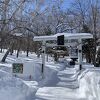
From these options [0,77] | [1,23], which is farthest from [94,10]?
[0,77]

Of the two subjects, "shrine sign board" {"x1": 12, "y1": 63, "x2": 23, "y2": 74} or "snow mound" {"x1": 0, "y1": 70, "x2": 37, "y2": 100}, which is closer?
"snow mound" {"x1": 0, "y1": 70, "x2": 37, "y2": 100}

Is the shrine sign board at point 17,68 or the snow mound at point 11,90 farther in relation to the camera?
the shrine sign board at point 17,68

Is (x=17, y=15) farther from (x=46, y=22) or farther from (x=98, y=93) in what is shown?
(x=46, y=22)

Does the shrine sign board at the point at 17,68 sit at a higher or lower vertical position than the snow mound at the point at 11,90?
higher

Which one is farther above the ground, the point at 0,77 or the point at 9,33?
the point at 9,33

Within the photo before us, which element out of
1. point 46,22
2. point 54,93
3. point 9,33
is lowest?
point 54,93

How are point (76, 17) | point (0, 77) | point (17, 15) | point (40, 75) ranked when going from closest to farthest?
point (0, 77)
point (40, 75)
point (17, 15)
point (76, 17)

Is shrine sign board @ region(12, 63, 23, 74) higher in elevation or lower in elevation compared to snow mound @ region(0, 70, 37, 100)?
higher

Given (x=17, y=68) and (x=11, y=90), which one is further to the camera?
(x=17, y=68)

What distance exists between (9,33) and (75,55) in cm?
1908

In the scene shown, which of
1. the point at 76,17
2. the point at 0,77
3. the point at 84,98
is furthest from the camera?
the point at 76,17

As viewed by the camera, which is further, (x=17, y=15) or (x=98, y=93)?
(x=17, y=15)

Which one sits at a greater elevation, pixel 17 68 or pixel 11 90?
pixel 17 68

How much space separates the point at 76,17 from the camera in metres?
41.8
